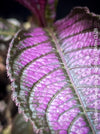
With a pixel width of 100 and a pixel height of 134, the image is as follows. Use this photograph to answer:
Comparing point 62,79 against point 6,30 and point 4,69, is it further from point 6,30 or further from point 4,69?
point 6,30

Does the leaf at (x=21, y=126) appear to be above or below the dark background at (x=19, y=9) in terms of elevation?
below

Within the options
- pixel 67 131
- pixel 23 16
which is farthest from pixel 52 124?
pixel 23 16

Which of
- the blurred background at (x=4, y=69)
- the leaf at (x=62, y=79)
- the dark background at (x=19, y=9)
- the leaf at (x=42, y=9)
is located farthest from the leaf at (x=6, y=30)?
the dark background at (x=19, y=9)

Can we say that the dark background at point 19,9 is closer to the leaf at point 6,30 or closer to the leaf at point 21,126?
the leaf at point 6,30

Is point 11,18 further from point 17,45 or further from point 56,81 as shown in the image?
point 56,81

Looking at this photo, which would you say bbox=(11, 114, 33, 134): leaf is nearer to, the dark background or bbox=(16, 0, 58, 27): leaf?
bbox=(16, 0, 58, 27): leaf

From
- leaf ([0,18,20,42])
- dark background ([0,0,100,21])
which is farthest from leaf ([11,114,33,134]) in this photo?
dark background ([0,0,100,21])

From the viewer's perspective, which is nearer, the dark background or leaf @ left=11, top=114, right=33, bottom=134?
leaf @ left=11, top=114, right=33, bottom=134
